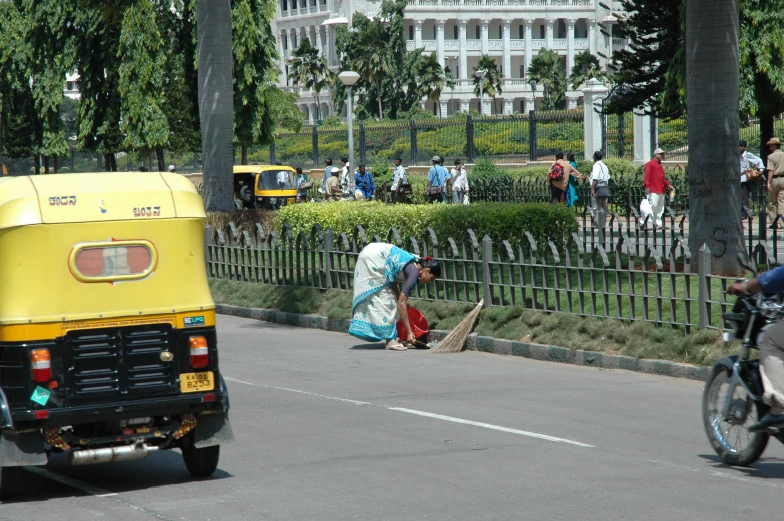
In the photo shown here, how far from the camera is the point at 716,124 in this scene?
13641 millimetres

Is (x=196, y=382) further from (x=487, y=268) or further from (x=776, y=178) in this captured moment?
(x=776, y=178)

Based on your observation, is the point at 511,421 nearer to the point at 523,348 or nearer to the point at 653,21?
the point at 523,348

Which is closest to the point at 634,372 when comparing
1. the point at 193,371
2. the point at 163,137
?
the point at 193,371

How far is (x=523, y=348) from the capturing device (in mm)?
13227

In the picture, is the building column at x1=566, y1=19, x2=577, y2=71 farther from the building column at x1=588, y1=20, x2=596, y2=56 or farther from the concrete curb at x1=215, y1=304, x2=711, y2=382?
the concrete curb at x1=215, y1=304, x2=711, y2=382

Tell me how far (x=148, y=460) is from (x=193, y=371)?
134 centimetres

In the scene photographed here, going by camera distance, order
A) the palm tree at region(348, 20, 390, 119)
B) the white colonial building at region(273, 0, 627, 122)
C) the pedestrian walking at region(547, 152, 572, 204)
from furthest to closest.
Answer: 1. the white colonial building at region(273, 0, 627, 122)
2. the palm tree at region(348, 20, 390, 119)
3. the pedestrian walking at region(547, 152, 572, 204)

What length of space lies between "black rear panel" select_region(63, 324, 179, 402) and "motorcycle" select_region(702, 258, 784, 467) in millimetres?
3599

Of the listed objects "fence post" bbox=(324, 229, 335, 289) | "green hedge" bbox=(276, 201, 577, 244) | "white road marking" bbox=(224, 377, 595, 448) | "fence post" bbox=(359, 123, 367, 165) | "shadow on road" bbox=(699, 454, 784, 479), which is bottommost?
"white road marking" bbox=(224, 377, 595, 448)

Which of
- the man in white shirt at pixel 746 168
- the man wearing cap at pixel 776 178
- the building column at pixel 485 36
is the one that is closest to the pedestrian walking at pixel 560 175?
the man in white shirt at pixel 746 168

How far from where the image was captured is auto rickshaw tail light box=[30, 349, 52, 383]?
22.5 ft

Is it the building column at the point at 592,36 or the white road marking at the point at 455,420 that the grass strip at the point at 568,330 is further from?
the building column at the point at 592,36

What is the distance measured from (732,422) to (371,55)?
283ft

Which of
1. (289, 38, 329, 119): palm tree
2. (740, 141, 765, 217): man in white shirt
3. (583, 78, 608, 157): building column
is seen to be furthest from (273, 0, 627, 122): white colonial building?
(740, 141, 765, 217): man in white shirt
